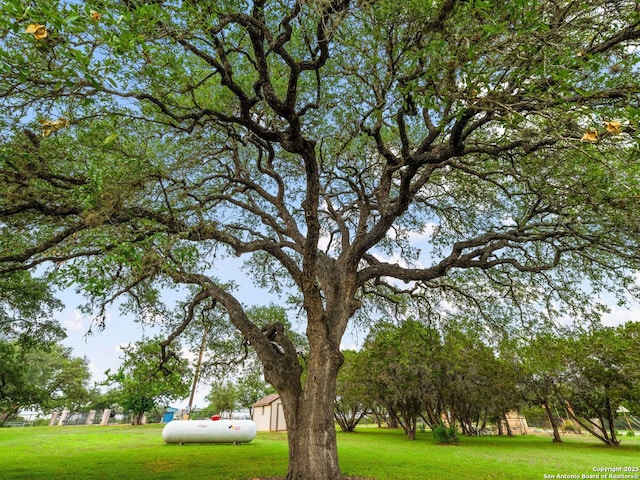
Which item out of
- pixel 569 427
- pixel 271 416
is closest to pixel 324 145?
pixel 271 416

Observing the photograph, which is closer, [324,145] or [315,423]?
[315,423]

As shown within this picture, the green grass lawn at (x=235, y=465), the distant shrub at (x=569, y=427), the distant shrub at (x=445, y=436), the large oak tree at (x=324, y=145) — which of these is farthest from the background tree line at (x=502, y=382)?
the distant shrub at (x=569, y=427)

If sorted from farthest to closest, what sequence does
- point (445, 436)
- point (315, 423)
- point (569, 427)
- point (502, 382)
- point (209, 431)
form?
point (569, 427) < point (502, 382) < point (445, 436) < point (209, 431) < point (315, 423)

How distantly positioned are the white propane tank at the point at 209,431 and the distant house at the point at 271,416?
51.5ft

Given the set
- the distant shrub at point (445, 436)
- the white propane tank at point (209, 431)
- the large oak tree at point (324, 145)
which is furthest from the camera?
the distant shrub at point (445, 436)

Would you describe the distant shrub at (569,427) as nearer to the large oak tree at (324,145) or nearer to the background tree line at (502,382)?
the background tree line at (502,382)

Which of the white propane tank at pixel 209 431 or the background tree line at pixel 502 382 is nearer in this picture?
the white propane tank at pixel 209 431

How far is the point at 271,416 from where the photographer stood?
34.0 meters

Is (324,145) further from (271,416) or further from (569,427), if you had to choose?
(569,427)

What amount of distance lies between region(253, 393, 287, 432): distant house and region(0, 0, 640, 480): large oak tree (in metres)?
27.3

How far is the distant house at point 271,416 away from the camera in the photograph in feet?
110

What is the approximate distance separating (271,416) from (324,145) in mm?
31053

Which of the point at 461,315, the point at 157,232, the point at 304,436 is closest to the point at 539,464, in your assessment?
the point at 461,315

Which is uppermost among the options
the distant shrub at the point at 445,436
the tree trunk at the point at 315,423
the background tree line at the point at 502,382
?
the background tree line at the point at 502,382
